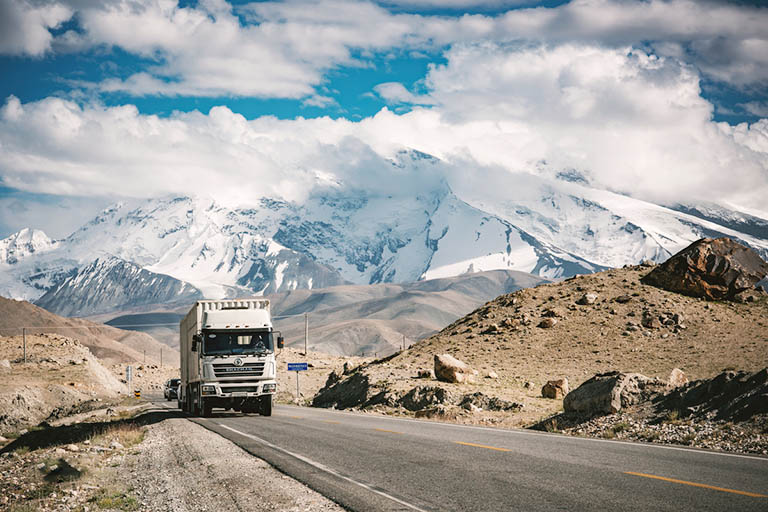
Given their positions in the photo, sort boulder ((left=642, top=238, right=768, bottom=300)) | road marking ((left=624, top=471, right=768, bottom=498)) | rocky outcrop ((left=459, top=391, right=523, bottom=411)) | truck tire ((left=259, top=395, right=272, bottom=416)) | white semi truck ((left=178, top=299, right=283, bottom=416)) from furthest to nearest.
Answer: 1. boulder ((left=642, top=238, right=768, bottom=300))
2. rocky outcrop ((left=459, top=391, right=523, bottom=411))
3. truck tire ((left=259, top=395, right=272, bottom=416))
4. white semi truck ((left=178, top=299, right=283, bottom=416))
5. road marking ((left=624, top=471, right=768, bottom=498))

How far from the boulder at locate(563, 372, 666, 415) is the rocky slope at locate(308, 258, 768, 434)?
10.5 meters

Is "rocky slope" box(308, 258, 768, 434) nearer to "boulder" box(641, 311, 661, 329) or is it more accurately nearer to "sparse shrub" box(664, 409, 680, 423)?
"boulder" box(641, 311, 661, 329)

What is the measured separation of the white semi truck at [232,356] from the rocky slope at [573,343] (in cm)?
1045

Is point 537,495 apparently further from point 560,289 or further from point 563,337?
point 560,289

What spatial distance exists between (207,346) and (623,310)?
133 feet

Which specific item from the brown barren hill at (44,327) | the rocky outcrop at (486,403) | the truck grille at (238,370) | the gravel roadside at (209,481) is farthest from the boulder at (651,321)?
the brown barren hill at (44,327)

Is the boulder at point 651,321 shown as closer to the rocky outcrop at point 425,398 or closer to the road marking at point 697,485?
the rocky outcrop at point 425,398

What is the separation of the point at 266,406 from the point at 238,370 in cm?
294

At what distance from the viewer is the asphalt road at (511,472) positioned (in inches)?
410

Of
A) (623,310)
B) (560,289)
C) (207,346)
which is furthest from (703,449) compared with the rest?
(560,289)

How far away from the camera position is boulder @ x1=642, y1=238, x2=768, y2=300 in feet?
197

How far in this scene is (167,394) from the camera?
68562mm

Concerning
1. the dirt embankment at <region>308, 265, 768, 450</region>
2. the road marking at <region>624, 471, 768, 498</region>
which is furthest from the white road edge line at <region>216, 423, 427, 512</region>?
the dirt embankment at <region>308, 265, 768, 450</region>

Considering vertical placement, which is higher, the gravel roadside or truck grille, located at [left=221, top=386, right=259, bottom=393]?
truck grille, located at [left=221, top=386, right=259, bottom=393]
